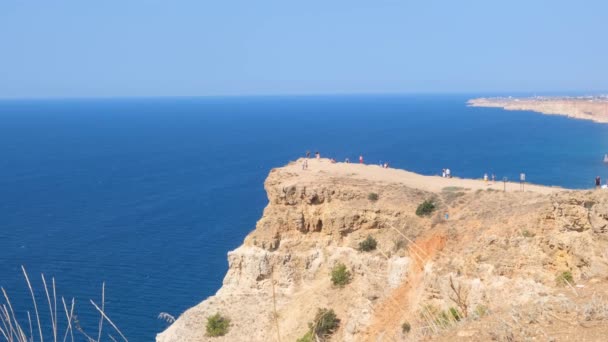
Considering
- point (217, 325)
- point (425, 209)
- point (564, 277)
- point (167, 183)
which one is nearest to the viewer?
point (564, 277)

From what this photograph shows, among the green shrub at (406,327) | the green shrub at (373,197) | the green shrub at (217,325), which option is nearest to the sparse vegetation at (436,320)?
the green shrub at (406,327)

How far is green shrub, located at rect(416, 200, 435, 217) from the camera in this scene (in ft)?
98.7

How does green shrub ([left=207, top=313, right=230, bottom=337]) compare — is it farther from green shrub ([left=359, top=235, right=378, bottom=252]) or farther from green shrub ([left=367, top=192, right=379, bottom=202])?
green shrub ([left=367, top=192, right=379, bottom=202])

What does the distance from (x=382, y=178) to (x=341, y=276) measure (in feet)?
28.6

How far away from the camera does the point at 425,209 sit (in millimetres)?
30172

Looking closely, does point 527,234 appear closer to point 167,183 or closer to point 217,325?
point 217,325

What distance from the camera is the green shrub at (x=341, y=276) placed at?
29.5m

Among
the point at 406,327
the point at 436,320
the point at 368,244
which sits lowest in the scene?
the point at 406,327

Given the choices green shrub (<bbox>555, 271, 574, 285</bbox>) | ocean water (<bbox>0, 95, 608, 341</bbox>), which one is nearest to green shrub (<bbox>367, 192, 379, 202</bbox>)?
green shrub (<bbox>555, 271, 574, 285</bbox>)

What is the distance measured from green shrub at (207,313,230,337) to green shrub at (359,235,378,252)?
7949 millimetres

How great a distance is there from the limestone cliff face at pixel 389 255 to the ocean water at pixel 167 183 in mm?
9817

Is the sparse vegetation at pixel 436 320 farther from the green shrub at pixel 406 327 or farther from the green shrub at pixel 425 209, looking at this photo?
the green shrub at pixel 425 209

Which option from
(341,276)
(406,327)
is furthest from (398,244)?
(406,327)

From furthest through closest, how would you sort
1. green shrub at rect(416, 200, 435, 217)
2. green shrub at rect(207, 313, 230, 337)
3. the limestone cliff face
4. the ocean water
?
the ocean water, green shrub at rect(416, 200, 435, 217), green shrub at rect(207, 313, 230, 337), the limestone cliff face
